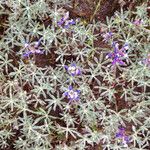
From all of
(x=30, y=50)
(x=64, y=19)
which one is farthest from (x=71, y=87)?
(x=64, y=19)

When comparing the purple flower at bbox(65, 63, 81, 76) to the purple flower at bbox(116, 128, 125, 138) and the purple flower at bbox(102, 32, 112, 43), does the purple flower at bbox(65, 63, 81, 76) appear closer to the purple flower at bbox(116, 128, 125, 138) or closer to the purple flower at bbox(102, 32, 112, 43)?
the purple flower at bbox(102, 32, 112, 43)

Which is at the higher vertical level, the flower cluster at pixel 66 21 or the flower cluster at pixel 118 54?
the flower cluster at pixel 66 21

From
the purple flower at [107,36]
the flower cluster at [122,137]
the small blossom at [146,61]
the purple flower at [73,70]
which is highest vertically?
the purple flower at [107,36]

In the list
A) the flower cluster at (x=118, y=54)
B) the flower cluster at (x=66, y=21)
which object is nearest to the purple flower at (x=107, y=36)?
the flower cluster at (x=118, y=54)

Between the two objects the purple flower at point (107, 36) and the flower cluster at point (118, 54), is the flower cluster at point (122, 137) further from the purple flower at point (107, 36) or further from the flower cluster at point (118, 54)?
the purple flower at point (107, 36)

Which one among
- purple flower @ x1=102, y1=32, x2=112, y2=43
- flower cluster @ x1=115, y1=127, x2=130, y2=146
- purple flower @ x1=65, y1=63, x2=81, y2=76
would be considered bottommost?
flower cluster @ x1=115, y1=127, x2=130, y2=146

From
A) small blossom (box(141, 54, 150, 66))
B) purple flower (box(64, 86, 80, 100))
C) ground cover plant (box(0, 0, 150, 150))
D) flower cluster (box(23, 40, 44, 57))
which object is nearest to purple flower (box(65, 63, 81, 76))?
ground cover plant (box(0, 0, 150, 150))

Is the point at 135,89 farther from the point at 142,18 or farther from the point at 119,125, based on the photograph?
the point at 142,18

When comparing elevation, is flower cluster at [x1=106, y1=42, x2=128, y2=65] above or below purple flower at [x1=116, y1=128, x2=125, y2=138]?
above

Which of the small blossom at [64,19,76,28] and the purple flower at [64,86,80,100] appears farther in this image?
the small blossom at [64,19,76,28]
